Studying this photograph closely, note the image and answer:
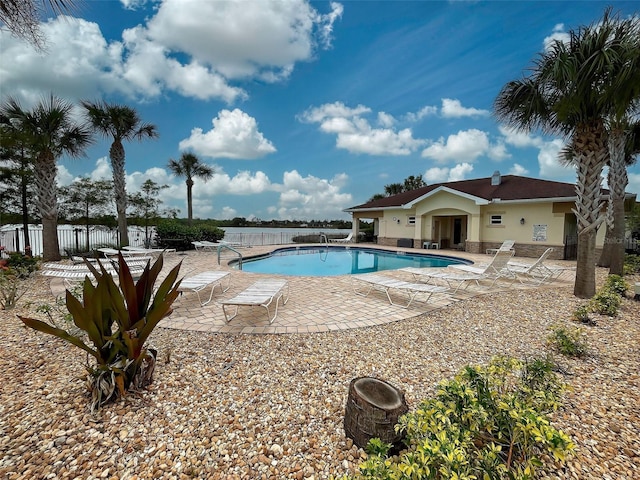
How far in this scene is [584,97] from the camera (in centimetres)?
624

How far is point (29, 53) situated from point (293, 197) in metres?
22.4

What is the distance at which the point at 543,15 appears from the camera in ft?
27.7

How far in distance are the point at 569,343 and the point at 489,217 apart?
1657 centimetres

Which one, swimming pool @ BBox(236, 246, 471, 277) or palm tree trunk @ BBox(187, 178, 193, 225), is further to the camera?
palm tree trunk @ BBox(187, 178, 193, 225)

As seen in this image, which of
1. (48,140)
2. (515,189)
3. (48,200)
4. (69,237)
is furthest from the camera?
(515,189)

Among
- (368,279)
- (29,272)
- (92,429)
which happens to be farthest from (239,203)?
(92,429)

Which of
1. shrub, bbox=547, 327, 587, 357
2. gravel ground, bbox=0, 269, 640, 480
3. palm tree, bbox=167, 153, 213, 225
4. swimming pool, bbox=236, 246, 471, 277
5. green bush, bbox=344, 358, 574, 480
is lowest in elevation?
swimming pool, bbox=236, 246, 471, 277

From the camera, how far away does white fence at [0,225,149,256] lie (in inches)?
557

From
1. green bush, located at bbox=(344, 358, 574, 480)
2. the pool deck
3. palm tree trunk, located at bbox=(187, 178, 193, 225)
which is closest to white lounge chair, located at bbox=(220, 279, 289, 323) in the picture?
the pool deck

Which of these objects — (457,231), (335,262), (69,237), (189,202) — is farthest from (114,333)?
(457,231)

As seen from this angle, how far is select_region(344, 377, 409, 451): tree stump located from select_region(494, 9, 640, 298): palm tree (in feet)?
24.2

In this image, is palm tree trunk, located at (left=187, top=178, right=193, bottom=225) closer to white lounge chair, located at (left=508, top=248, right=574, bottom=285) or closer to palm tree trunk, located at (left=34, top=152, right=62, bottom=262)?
palm tree trunk, located at (left=34, top=152, right=62, bottom=262)

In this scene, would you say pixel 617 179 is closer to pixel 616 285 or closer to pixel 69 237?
pixel 616 285

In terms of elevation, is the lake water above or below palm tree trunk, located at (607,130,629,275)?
below
